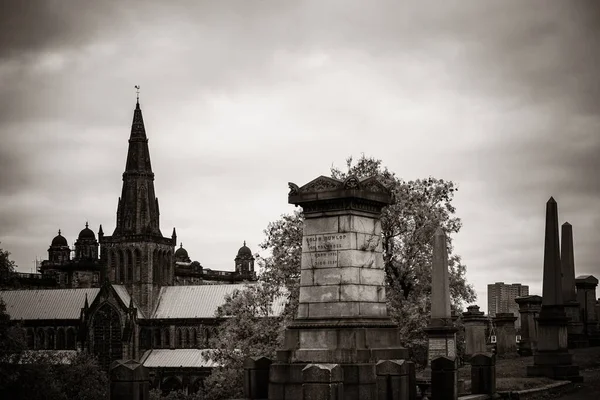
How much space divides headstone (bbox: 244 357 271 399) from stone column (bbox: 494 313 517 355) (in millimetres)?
21994

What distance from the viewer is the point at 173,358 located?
371ft

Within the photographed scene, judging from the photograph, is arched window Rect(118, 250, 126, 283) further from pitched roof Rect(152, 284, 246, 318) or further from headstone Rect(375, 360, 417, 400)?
headstone Rect(375, 360, 417, 400)

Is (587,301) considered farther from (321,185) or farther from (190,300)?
(190,300)

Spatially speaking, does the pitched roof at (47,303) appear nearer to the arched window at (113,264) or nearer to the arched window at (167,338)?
the arched window at (113,264)

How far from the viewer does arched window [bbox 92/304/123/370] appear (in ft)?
382

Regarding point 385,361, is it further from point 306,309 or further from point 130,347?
point 130,347

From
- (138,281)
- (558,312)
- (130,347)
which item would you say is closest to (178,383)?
(130,347)

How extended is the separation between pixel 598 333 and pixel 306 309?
24.8 m

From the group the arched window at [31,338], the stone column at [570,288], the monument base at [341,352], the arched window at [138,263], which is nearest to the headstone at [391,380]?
the monument base at [341,352]

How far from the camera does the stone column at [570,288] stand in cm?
3484

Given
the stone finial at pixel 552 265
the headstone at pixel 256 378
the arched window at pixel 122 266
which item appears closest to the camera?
the headstone at pixel 256 378

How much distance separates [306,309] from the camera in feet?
63.2

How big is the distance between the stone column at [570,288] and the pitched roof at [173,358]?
74206 millimetres

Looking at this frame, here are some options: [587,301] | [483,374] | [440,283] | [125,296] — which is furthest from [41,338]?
[483,374]
